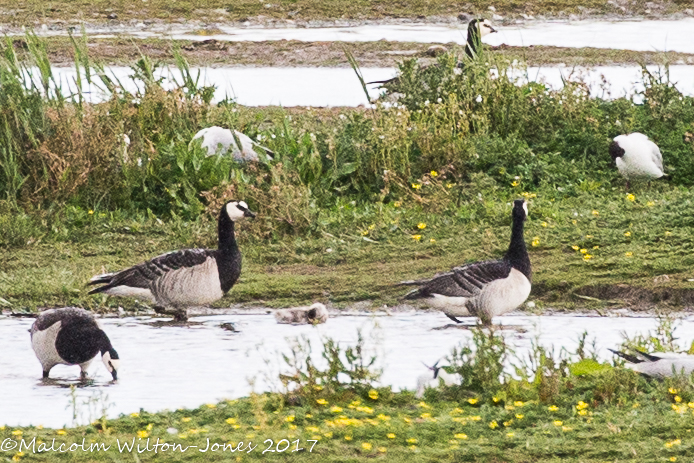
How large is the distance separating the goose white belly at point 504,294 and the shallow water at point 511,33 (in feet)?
52.3

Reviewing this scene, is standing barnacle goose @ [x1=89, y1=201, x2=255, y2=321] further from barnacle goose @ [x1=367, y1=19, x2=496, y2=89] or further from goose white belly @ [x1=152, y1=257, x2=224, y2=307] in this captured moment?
barnacle goose @ [x1=367, y1=19, x2=496, y2=89]

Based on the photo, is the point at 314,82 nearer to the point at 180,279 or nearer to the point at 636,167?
the point at 636,167

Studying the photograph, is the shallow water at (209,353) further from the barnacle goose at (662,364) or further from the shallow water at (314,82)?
the shallow water at (314,82)

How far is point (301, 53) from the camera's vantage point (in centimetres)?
2470

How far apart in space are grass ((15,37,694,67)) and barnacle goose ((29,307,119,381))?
14546 millimetres

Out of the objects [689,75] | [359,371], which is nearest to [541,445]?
[359,371]

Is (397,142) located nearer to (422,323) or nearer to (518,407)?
(422,323)

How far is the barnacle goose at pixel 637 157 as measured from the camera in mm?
12852

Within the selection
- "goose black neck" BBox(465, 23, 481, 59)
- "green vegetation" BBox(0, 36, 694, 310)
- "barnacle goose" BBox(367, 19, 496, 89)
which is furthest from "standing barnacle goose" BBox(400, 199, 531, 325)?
"goose black neck" BBox(465, 23, 481, 59)

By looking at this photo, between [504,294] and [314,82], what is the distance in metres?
12.9

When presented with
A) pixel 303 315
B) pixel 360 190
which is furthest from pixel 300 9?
pixel 303 315

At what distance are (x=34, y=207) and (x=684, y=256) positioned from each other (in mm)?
5834

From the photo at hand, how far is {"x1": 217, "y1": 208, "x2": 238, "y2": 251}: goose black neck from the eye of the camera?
35.0 feet

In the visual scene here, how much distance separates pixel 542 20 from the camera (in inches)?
1208
